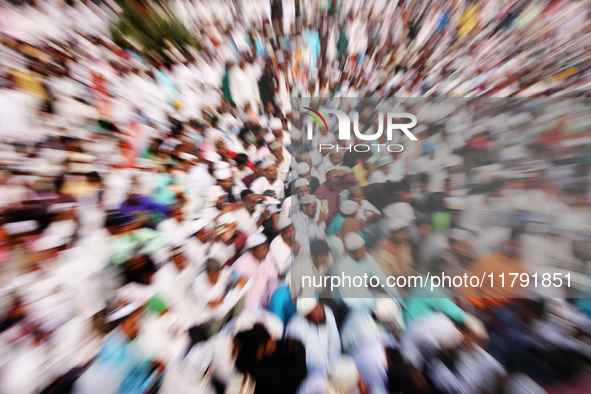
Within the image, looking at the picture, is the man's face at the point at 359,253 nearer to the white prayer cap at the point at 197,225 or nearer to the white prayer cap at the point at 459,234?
the white prayer cap at the point at 459,234

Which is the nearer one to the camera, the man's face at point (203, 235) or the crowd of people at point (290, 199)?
the crowd of people at point (290, 199)

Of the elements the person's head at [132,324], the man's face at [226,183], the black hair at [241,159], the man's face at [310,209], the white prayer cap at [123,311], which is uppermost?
the black hair at [241,159]

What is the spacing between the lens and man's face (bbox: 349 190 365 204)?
59 centimetres

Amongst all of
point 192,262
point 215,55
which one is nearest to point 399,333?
point 192,262

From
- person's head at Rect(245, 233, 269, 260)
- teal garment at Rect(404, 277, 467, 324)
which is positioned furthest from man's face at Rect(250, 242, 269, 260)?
teal garment at Rect(404, 277, 467, 324)

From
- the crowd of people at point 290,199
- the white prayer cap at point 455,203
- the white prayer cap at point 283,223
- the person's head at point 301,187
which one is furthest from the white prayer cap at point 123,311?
the white prayer cap at point 455,203

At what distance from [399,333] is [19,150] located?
59 centimetres

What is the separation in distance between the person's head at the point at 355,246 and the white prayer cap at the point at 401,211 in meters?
0.10

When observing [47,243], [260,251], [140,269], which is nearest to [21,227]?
[47,243]

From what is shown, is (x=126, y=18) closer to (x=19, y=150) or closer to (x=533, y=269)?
(x=19, y=150)

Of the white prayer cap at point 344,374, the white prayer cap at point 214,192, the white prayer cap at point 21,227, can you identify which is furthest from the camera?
the white prayer cap at point 214,192

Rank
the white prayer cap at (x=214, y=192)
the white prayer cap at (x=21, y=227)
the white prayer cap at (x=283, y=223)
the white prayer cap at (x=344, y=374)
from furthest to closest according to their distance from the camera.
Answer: the white prayer cap at (x=283, y=223), the white prayer cap at (x=214, y=192), the white prayer cap at (x=344, y=374), the white prayer cap at (x=21, y=227)

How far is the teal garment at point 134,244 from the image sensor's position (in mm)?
303

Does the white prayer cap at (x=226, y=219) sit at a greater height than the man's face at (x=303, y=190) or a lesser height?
lesser
